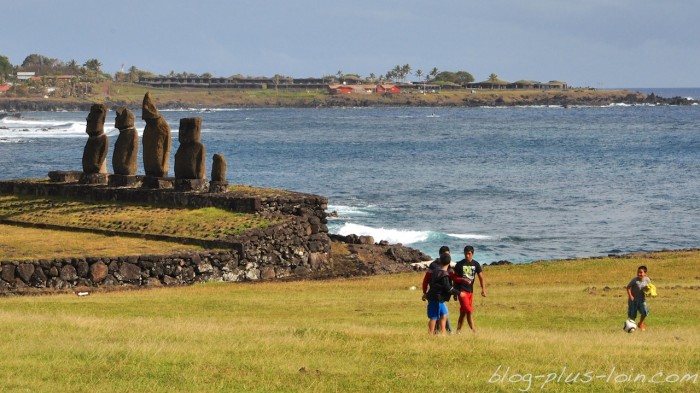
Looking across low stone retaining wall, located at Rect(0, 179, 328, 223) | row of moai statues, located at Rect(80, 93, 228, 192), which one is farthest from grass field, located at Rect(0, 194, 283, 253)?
row of moai statues, located at Rect(80, 93, 228, 192)

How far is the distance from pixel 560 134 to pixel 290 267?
119 m

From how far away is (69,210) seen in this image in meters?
40.3

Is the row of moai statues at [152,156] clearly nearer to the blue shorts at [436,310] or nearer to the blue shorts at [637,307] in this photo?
the blue shorts at [637,307]

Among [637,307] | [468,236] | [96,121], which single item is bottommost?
[468,236]

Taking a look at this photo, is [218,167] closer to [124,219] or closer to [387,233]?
[124,219]

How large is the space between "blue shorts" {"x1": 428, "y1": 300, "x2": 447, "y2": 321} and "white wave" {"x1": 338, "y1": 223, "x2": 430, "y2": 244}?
30329 mm

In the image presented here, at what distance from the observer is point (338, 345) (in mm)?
18531

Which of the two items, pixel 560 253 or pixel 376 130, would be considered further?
pixel 376 130

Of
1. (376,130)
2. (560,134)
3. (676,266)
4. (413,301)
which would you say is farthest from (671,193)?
(376,130)

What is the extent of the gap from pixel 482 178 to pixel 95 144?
4370cm

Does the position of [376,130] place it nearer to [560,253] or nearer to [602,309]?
[560,253]

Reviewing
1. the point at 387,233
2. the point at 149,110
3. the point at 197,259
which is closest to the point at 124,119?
the point at 149,110

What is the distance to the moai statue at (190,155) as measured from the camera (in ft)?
132

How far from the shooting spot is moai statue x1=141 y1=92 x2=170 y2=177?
4109cm
